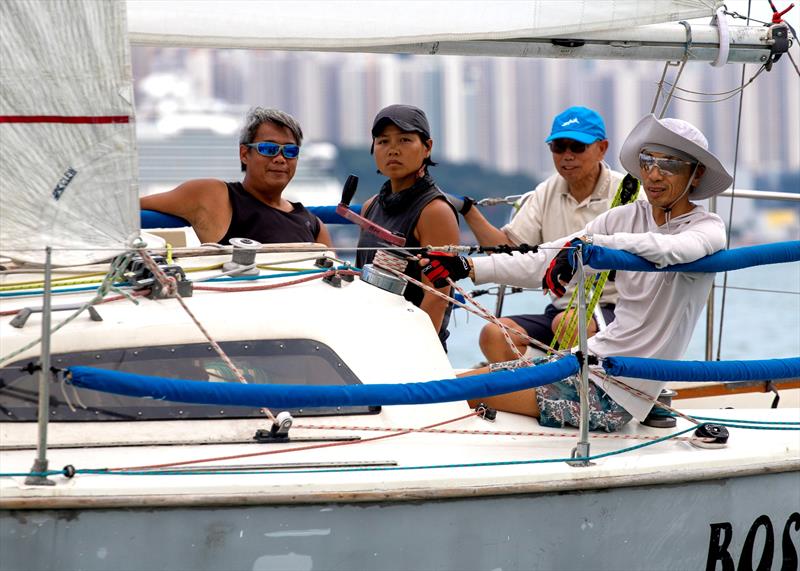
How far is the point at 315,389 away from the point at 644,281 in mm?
1190

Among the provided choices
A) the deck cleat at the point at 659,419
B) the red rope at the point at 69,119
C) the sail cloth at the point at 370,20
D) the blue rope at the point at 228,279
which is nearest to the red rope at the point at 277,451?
the deck cleat at the point at 659,419

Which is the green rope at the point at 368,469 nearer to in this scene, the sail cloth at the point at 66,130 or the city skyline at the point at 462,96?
the sail cloth at the point at 66,130

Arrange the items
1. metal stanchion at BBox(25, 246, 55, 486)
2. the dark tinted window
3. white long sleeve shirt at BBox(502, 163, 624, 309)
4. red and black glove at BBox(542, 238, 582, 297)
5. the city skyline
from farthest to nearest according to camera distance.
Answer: the city skyline
white long sleeve shirt at BBox(502, 163, 624, 309)
red and black glove at BBox(542, 238, 582, 297)
the dark tinted window
metal stanchion at BBox(25, 246, 55, 486)

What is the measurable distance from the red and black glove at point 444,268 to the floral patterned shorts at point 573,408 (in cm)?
47

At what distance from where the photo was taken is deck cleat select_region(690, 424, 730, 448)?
4.18 meters

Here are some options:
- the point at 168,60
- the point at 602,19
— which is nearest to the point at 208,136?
the point at 168,60

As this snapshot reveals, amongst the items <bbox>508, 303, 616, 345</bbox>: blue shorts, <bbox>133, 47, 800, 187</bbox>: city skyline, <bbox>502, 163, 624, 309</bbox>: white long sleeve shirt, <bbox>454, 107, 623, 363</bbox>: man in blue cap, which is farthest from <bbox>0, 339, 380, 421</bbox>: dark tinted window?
<bbox>133, 47, 800, 187</bbox>: city skyline

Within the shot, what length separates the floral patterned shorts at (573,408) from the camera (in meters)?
4.30

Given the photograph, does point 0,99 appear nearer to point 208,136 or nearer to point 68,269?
point 68,269

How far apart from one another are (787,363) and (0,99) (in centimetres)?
249

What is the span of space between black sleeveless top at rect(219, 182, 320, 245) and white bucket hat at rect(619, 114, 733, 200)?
1411 mm

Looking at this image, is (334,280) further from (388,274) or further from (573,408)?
(573,408)

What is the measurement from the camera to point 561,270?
400 cm

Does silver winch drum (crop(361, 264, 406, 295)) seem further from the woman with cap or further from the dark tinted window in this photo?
the dark tinted window
